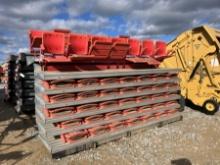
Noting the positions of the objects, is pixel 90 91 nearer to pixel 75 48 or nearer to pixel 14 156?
pixel 75 48

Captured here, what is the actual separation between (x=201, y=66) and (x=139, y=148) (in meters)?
4.73

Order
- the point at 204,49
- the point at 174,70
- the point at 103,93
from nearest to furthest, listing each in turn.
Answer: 1. the point at 103,93
2. the point at 174,70
3. the point at 204,49

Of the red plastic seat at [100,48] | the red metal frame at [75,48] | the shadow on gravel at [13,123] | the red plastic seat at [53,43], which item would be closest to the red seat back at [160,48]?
the red metal frame at [75,48]

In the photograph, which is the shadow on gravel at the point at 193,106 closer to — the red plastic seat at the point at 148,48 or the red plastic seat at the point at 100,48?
the red plastic seat at the point at 148,48

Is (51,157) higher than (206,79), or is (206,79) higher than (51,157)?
(206,79)

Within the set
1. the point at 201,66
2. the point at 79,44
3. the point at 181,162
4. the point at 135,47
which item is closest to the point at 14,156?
the point at 79,44

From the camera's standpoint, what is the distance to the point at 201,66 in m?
9.39

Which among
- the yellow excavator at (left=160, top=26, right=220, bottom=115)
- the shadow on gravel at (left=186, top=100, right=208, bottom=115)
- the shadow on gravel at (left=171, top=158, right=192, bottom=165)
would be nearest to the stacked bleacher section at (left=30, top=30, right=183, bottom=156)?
the shadow on gravel at (left=171, top=158, right=192, bottom=165)

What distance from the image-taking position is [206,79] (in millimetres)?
9289

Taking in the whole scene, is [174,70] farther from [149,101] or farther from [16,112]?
[16,112]

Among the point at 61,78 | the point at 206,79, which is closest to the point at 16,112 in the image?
the point at 61,78

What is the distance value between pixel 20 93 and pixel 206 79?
6416 mm

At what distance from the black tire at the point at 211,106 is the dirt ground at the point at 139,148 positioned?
1.06m

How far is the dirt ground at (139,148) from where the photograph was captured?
5379mm
